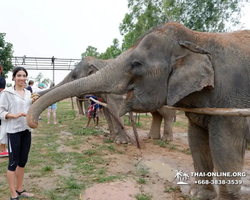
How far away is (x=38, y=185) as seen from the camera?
3863 mm

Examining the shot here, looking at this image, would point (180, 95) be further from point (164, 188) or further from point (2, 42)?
point (2, 42)

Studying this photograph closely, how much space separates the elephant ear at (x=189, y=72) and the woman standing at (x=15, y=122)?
195 centimetres

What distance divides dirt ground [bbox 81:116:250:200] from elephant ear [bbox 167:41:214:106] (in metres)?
1.78

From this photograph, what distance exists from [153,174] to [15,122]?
2.73 m

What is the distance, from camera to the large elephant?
255 cm

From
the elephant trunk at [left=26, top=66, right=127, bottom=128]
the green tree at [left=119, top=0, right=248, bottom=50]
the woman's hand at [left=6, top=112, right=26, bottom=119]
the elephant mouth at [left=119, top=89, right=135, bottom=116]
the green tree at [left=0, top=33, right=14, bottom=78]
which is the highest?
the green tree at [left=119, top=0, right=248, bottom=50]

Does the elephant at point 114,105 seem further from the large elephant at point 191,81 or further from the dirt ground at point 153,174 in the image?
the large elephant at point 191,81

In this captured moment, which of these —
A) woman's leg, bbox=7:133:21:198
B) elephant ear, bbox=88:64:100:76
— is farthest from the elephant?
woman's leg, bbox=7:133:21:198

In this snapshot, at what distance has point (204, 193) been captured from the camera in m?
3.47

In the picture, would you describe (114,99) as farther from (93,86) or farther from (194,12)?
(194,12)

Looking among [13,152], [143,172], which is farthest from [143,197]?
[13,152]

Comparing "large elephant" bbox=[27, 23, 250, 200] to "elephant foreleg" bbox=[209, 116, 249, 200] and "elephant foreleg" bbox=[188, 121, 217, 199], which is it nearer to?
"elephant foreleg" bbox=[209, 116, 249, 200]

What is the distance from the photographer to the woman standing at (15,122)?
310 cm

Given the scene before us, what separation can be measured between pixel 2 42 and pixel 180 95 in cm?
1476
